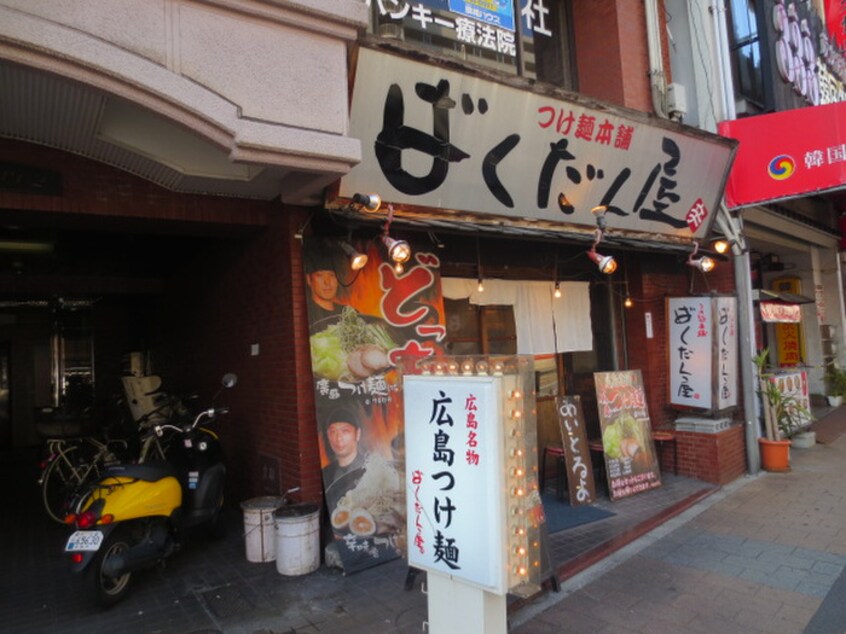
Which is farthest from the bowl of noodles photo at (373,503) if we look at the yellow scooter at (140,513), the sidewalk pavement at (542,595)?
the yellow scooter at (140,513)

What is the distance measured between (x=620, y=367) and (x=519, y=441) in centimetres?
637

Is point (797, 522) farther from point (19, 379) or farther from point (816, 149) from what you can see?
point (19, 379)

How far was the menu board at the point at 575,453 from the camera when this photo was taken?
7.49m

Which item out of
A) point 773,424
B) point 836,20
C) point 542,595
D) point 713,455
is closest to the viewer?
point 542,595

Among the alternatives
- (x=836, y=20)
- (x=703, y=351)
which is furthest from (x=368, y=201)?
(x=836, y=20)

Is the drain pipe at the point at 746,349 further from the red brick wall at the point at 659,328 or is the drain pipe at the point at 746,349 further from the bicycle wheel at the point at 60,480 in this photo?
the bicycle wheel at the point at 60,480

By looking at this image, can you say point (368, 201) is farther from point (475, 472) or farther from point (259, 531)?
point (259, 531)

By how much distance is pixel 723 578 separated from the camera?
17.3 feet

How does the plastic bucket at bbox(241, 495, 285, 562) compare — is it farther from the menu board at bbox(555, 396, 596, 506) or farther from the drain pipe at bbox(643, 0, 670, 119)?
the drain pipe at bbox(643, 0, 670, 119)

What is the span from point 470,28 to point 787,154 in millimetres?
5445

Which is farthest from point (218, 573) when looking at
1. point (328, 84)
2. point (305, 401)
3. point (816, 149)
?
point (816, 149)

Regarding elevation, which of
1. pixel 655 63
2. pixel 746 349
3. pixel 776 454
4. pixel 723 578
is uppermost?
pixel 655 63

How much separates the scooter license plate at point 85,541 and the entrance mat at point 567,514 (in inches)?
185

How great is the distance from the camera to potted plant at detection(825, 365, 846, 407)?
1495 centimetres
